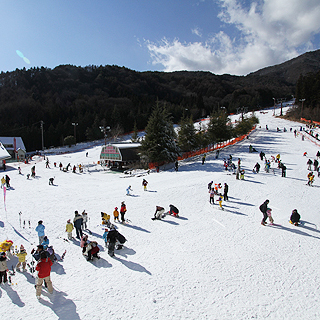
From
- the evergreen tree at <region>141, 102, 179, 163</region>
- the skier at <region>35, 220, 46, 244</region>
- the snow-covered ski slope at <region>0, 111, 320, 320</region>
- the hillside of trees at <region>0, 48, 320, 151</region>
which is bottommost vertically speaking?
the snow-covered ski slope at <region>0, 111, 320, 320</region>

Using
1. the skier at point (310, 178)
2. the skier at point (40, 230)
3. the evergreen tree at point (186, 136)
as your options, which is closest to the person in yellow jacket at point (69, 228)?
the skier at point (40, 230)

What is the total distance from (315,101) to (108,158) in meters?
69.5

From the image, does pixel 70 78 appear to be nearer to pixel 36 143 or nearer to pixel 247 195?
pixel 36 143

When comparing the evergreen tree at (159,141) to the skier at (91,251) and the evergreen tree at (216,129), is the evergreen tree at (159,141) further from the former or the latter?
the skier at (91,251)

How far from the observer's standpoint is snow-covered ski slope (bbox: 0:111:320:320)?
5324 mm

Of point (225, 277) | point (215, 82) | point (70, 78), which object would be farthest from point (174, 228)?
point (215, 82)

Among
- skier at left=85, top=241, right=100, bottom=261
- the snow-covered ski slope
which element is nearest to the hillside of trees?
the snow-covered ski slope

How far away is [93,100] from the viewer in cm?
9556

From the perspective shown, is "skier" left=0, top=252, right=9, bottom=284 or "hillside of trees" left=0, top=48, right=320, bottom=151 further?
"hillside of trees" left=0, top=48, right=320, bottom=151

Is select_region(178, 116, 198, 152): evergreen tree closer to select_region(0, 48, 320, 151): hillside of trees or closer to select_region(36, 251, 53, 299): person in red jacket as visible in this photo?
select_region(0, 48, 320, 151): hillside of trees

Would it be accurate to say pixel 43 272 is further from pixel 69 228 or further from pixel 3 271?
pixel 69 228

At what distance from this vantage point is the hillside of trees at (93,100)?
6469 cm

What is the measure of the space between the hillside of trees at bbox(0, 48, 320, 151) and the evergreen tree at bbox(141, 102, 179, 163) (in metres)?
2.28

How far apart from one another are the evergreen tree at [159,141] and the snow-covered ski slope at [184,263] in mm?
11263
